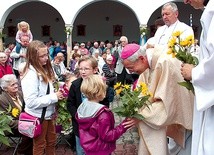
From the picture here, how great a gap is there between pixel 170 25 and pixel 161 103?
2.80 m

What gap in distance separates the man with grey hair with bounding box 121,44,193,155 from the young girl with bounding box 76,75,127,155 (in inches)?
10.5

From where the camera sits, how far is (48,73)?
452cm

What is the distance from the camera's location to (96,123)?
3621mm

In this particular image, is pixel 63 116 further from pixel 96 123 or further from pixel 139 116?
pixel 139 116

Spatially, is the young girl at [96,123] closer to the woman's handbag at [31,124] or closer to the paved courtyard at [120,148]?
the woman's handbag at [31,124]

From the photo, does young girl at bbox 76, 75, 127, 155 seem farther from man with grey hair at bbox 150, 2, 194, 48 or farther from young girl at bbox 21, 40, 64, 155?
man with grey hair at bbox 150, 2, 194, 48

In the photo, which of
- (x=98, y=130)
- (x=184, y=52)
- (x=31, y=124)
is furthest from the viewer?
(x=31, y=124)

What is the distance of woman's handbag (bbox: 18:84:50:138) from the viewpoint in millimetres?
4324

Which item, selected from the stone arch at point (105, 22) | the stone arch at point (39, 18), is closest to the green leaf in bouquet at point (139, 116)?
the stone arch at point (105, 22)

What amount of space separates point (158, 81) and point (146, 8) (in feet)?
62.9

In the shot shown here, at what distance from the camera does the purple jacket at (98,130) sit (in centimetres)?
358

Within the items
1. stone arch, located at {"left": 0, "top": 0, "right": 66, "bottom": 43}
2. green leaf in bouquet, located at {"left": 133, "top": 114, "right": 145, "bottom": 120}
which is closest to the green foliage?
green leaf in bouquet, located at {"left": 133, "top": 114, "right": 145, "bottom": 120}

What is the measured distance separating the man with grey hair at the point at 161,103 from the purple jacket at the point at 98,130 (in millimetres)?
256

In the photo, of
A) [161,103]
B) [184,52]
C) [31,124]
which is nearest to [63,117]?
[31,124]
